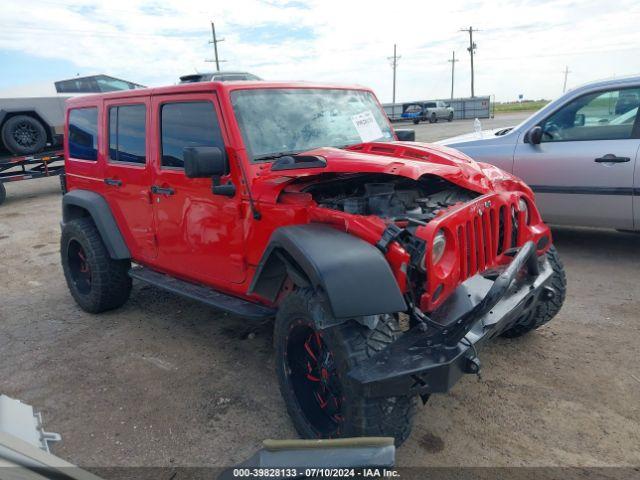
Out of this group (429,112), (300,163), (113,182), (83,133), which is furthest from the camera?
(429,112)

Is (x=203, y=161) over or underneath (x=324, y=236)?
over

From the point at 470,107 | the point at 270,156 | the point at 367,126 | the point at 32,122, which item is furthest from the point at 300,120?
the point at 470,107

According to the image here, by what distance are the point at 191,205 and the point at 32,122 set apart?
9.86 m

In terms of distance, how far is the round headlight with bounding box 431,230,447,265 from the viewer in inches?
100.0

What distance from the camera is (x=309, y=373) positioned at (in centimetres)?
276

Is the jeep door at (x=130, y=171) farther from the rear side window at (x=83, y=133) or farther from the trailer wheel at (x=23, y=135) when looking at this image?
the trailer wheel at (x=23, y=135)

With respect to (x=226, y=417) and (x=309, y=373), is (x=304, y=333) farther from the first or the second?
(x=226, y=417)

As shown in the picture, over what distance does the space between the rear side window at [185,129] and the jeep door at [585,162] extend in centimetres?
358

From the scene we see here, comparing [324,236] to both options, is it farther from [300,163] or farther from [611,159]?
[611,159]

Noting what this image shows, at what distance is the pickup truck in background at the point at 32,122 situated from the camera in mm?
11062

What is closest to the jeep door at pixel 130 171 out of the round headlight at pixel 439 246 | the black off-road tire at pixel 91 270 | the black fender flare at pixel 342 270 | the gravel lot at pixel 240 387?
the black off-road tire at pixel 91 270

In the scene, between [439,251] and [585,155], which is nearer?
[439,251]

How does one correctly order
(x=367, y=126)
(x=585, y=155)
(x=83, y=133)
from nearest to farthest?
1. (x=367, y=126)
2. (x=83, y=133)
3. (x=585, y=155)

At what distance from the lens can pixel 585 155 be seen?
17.0 feet
